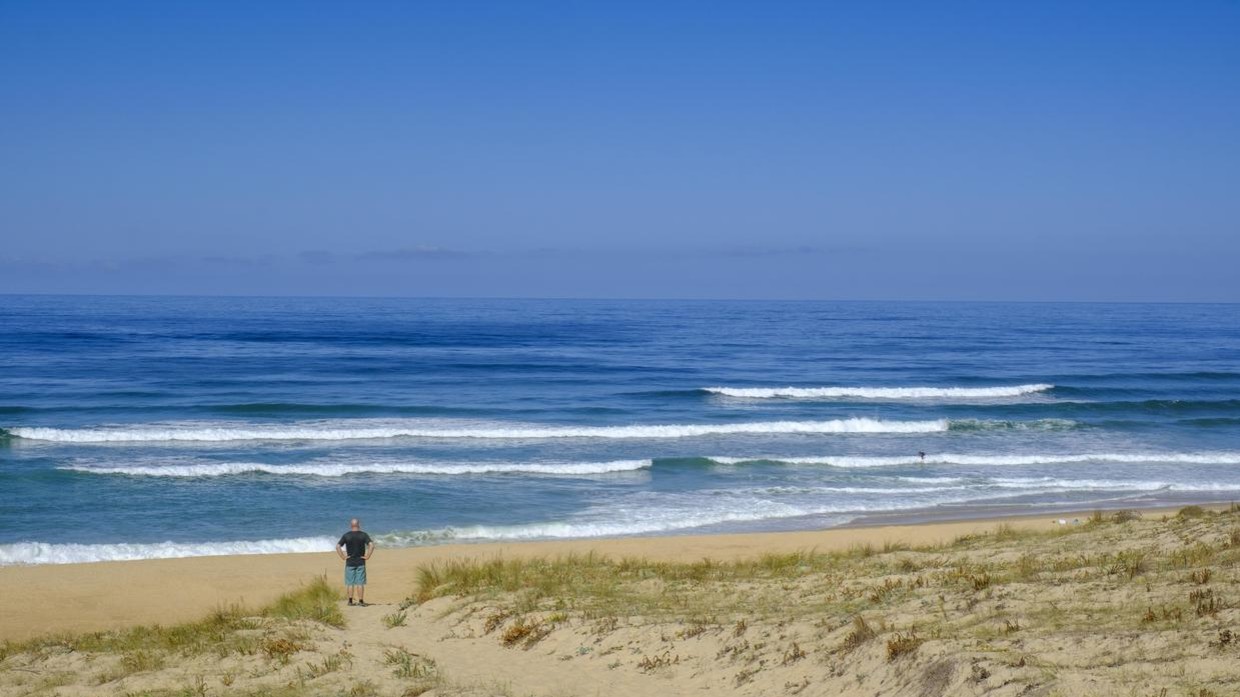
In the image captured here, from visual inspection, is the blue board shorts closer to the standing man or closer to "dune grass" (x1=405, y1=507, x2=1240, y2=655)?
the standing man

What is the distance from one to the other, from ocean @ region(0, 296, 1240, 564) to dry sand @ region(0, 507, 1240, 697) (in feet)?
22.5

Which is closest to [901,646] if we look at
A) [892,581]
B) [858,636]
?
[858,636]

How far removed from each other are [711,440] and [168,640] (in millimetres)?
22812

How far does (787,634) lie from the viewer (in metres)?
10.3

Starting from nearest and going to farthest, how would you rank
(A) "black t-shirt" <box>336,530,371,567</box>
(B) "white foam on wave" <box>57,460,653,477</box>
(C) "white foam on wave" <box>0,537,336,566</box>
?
(A) "black t-shirt" <box>336,530,371,567</box>, (C) "white foam on wave" <box>0,537,336,566</box>, (B) "white foam on wave" <box>57,460,653,477</box>

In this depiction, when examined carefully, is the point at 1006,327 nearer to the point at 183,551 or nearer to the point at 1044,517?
the point at 1044,517

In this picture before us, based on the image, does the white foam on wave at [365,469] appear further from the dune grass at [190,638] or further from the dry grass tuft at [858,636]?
the dry grass tuft at [858,636]

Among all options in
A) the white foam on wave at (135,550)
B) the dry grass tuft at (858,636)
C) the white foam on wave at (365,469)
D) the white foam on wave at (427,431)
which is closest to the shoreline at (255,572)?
the white foam on wave at (135,550)

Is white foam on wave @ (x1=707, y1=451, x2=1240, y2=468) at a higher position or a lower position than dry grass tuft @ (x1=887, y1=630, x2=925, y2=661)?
lower

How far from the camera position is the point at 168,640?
11.6 meters

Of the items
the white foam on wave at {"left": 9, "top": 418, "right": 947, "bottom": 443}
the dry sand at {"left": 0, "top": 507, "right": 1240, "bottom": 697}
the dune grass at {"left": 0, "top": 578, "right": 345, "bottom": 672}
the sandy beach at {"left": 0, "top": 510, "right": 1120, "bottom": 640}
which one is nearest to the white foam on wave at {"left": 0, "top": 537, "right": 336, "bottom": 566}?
the sandy beach at {"left": 0, "top": 510, "right": 1120, "bottom": 640}

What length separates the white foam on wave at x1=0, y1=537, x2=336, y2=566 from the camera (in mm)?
18969

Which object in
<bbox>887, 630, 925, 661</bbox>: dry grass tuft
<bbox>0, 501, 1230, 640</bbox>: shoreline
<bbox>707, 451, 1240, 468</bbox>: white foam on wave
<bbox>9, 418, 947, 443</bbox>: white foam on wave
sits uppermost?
<bbox>887, 630, 925, 661</bbox>: dry grass tuft

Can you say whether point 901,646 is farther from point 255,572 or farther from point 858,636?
point 255,572
